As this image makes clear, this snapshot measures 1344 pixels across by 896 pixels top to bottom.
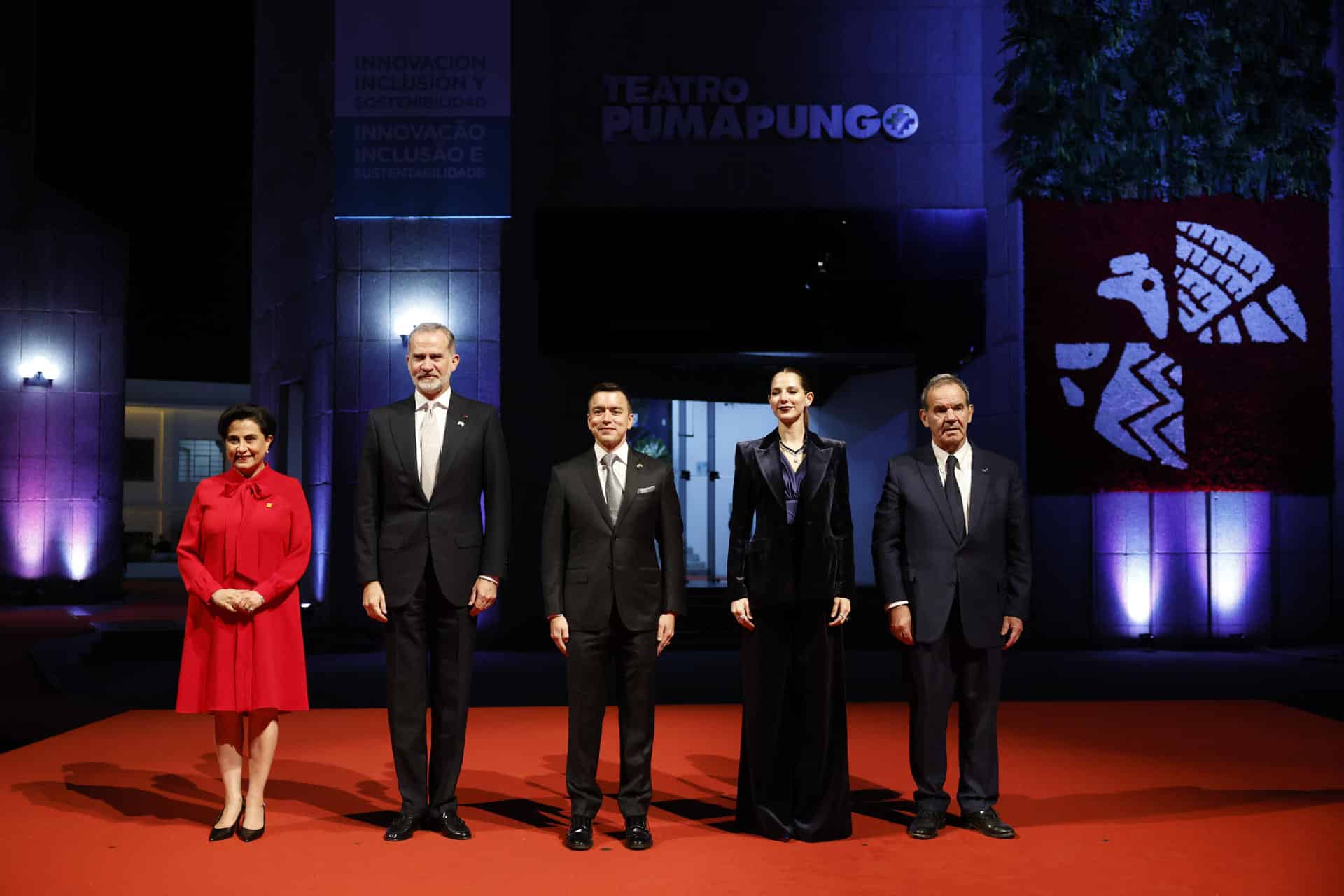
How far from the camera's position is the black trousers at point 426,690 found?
169 inches

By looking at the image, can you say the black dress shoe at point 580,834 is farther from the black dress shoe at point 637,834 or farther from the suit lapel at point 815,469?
the suit lapel at point 815,469

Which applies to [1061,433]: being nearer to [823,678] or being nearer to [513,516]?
[513,516]

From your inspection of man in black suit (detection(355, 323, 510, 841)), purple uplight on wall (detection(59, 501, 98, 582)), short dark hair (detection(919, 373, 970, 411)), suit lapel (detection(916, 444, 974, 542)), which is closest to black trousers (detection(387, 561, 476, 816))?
man in black suit (detection(355, 323, 510, 841))

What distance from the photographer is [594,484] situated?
14.3 ft

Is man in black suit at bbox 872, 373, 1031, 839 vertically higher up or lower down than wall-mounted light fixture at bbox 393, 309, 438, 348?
lower down

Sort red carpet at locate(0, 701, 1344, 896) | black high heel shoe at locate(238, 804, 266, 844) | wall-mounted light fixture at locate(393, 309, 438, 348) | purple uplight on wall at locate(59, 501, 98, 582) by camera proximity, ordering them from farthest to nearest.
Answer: purple uplight on wall at locate(59, 501, 98, 582) → wall-mounted light fixture at locate(393, 309, 438, 348) → black high heel shoe at locate(238, 804, 266, 844) → red carpet at locate(0, 701, 1344, 896)

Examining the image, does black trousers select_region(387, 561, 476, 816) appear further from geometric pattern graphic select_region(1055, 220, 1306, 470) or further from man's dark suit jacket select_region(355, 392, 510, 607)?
geometric pattern graphic select_region(1055, 220, 1306, 470)

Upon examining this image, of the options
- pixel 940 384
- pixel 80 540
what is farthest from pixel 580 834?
pixel 80 540

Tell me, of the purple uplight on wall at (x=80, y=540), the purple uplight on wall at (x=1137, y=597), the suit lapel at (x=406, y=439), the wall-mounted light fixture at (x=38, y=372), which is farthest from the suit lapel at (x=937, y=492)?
the wall-mounted light fixture at (x=38, y=372)

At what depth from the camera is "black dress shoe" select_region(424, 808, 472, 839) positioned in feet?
13.9

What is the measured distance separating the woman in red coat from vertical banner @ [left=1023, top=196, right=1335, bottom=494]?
8.47 m

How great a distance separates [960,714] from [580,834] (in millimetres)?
1517

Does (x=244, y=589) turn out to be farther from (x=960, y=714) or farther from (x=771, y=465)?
(x=960, y=714)

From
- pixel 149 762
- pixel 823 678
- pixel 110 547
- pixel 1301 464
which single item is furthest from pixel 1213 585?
pixel 110 547
